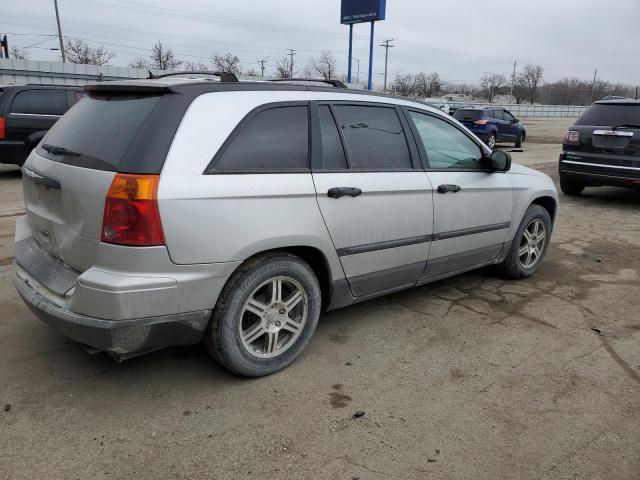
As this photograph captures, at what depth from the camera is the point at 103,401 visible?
2.89 metres

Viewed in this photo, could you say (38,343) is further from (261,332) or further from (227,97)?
(227,97)

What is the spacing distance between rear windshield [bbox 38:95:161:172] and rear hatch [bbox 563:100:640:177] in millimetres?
7758

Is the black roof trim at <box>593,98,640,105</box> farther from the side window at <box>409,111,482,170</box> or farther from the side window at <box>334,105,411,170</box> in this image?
the side window at <box>334,105,411,170</box>

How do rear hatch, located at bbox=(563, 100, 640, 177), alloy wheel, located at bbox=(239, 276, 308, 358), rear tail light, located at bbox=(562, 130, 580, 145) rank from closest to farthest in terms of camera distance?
1. alloy wheel, located at bbox=(239, 276, 308, 358)
2. rear hatch, located at bbox=(563, 100, 640, 177)
3. rear tail light, located at bbox=(562, 130, 580, 145)

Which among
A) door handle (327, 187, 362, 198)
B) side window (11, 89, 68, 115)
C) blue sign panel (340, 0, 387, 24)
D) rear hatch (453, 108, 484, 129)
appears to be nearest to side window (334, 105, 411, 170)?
door handle (327, 187, 362, 198)

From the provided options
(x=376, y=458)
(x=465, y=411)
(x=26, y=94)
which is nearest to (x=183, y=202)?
(x=376, y=458)

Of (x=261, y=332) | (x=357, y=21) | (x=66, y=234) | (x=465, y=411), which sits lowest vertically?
(x=465, y=411)

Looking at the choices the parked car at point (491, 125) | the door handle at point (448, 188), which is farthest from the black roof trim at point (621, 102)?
the parked car at point (491, 125)

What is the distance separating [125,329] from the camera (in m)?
2.62

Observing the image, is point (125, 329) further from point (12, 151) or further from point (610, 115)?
point (12, 151)

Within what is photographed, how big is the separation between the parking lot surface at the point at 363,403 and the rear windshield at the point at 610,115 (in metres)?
5.07

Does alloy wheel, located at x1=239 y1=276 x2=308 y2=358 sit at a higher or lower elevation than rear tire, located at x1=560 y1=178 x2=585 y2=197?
higher

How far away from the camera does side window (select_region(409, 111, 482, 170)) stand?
13.2 ft

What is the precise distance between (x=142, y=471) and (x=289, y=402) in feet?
2.80
